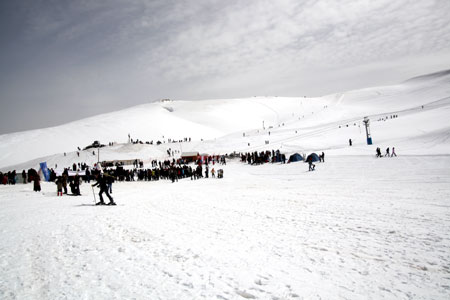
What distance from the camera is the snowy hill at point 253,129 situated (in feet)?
114

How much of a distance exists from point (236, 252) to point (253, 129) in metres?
80.3

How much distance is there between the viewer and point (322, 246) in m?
4.79

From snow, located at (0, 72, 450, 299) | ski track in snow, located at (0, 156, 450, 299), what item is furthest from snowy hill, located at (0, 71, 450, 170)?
ski track in snow, located at (0, 156, 450, 299)

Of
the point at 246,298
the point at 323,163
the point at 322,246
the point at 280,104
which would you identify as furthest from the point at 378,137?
the point at 280,104

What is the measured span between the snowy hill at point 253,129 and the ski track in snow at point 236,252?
1964 cm

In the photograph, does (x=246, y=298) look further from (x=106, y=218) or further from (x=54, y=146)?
(x=54, y=146)

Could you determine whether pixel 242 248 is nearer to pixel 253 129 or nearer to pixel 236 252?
pixel 236 252

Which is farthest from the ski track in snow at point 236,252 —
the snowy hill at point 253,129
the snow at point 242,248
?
the snowy hill at point 253,129

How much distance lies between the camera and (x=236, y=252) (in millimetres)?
4648

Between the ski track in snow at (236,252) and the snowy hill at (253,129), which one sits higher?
the snowy hill at (253,129)

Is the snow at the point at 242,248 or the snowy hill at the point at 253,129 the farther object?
the snowy hill at the point at 253,129

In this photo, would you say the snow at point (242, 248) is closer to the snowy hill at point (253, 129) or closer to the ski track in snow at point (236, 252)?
the ski track in snow at point (236, 252)

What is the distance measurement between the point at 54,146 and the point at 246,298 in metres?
68.4

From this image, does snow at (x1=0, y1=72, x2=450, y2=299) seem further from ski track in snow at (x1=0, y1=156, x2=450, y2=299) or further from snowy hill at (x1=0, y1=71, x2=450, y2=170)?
snowy hill at (x1=0, y1=71, x2=450, y2=170)
